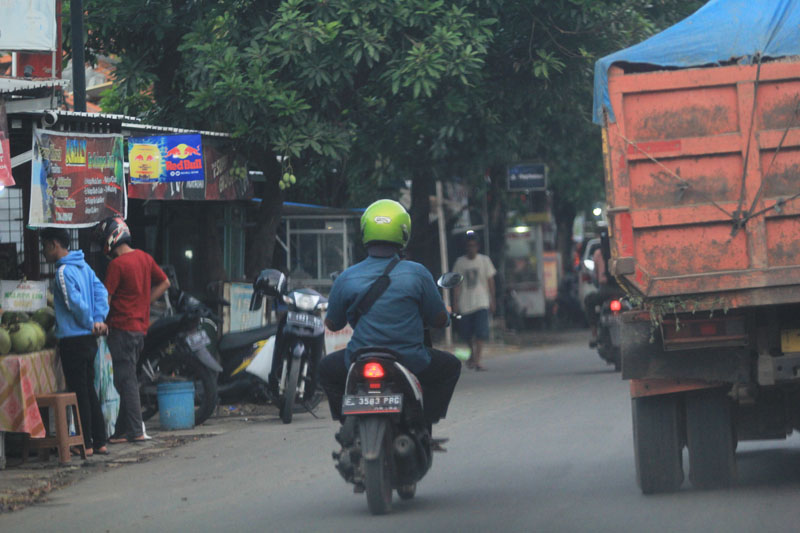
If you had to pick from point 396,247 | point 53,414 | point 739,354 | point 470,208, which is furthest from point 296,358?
point 470,208

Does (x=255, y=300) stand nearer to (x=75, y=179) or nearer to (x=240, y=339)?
(x=240, y=339)

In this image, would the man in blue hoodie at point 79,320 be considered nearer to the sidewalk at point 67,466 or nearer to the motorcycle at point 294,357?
the sidewalk at point 67,466

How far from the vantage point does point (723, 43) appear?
7207mm

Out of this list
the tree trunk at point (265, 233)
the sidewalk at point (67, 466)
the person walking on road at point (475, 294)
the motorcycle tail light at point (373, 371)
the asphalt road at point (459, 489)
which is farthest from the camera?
the person walking on road at point (475, 294)

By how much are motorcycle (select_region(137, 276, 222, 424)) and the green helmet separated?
16.2 feet

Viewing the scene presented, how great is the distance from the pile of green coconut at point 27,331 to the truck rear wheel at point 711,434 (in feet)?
16.8

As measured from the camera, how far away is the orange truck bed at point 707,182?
6.78m

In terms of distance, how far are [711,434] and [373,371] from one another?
6.85 ft

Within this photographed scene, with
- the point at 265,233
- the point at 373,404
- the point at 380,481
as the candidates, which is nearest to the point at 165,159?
the point at 265,233

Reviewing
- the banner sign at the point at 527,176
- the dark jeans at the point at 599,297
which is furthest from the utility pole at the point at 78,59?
the banner sign at the point at 527,176

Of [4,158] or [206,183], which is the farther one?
[206,183]

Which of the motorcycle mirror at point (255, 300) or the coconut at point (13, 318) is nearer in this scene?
the coconut at point (13, 318)

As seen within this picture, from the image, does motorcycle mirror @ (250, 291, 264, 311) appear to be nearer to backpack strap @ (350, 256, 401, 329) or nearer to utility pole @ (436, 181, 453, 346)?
backpack strap @ (350, 256, 401, 329)

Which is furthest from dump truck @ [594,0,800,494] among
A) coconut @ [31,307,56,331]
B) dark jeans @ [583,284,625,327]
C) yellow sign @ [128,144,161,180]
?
dark jeans @ [583,284,625,327]
